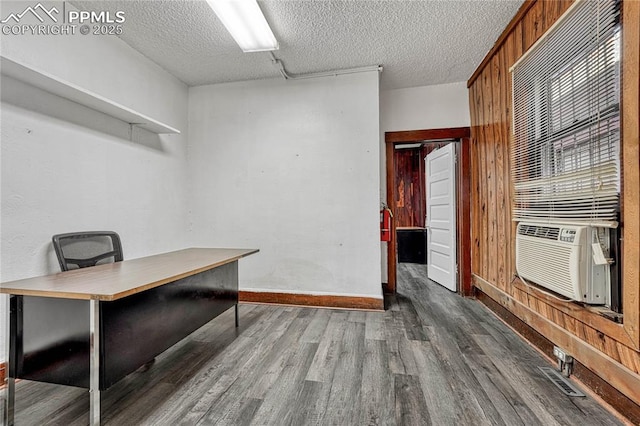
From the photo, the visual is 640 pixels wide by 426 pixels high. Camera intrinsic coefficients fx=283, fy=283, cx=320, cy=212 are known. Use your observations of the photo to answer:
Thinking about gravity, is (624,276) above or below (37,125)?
below

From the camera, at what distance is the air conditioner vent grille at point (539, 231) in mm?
1942

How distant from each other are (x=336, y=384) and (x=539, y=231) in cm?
184

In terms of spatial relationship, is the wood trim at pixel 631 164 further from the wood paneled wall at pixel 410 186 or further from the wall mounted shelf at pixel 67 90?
the wood paneled wall at pixel 410 186

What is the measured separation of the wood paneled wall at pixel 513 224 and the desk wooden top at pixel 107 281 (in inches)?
95.2

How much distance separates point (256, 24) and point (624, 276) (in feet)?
10.1

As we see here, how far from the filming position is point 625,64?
4.74ft

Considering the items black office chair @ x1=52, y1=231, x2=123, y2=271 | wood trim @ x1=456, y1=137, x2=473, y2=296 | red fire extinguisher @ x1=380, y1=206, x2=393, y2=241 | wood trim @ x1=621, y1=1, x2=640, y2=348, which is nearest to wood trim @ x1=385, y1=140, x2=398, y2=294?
red fire extinguisher @ x1=380, y1=206, x2=393, y2=241

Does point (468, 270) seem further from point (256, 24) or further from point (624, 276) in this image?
point (256, 24)

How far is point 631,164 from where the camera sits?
143 centimetres

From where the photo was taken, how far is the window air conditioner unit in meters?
1.64

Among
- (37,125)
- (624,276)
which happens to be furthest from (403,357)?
(37,125)

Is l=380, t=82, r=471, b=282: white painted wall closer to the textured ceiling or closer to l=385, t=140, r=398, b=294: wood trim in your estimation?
l=385, t=140, r=398, b=294: wood trim

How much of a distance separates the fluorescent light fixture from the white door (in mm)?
2805

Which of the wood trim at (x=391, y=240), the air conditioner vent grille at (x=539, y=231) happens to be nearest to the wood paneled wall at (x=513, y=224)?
the air conditioner vent grille at (x=539, y=231)
